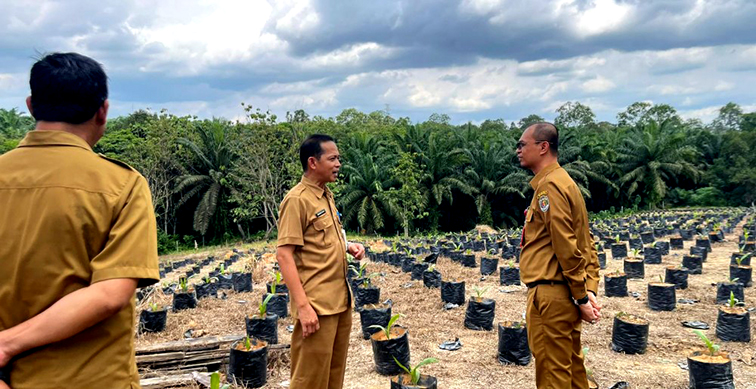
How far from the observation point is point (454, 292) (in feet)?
20.8

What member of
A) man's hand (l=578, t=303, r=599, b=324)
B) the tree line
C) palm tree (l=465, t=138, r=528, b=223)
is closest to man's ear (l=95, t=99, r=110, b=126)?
man's hand (l=578, t=303, r=599, b=324)

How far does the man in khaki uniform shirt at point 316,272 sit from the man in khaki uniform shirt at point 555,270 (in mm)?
1131

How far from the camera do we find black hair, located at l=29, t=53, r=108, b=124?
1311 mm

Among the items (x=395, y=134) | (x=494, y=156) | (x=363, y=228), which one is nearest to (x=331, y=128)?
(x=395, y=134)

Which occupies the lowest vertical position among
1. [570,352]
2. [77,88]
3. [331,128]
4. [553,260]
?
[570,352]

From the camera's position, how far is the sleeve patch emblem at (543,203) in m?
2.71

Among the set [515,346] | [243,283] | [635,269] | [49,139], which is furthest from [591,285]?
[243,283]

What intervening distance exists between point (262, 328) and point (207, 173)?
18.8 meters

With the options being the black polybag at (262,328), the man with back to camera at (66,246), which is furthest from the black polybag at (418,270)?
the man with back to camera at (66,246)

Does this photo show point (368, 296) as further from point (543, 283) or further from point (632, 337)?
point (543, 283)

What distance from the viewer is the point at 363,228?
20922mm

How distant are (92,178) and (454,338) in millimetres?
4355

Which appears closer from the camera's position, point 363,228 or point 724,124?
point 363,228

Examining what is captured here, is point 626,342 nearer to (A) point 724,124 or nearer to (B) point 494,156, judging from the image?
(B) point 494,156
